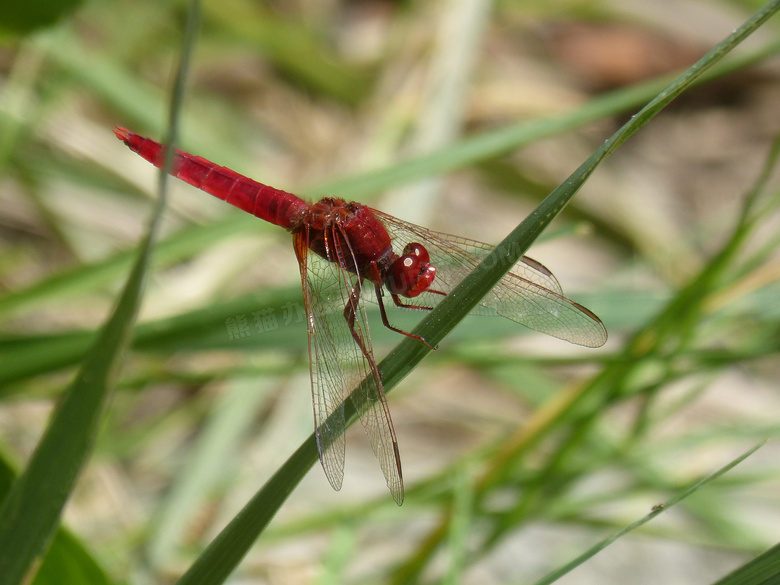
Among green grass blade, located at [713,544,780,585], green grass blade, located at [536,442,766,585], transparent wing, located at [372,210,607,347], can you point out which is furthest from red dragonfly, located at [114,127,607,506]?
green grass blade, located at [713,544,780,585]

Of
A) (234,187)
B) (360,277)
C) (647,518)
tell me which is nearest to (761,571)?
(647,518)

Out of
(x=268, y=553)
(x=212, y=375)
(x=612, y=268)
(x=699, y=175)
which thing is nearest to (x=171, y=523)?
(x=268, y=553)

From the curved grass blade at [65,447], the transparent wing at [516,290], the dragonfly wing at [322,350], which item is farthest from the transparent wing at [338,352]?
the curved grass blade at [65,447]

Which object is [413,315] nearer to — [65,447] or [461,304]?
[461,304]

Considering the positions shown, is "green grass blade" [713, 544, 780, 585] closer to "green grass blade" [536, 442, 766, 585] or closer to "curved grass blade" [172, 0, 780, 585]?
"green grass blade" [536, 442, 766, 585]

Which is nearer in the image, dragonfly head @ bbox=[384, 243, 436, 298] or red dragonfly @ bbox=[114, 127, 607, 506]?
red dragonfly @ bbox=[114, 127, 607, 506]

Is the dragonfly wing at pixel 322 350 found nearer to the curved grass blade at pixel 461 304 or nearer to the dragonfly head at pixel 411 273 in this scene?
the dragonfly head at pixel 411 273
